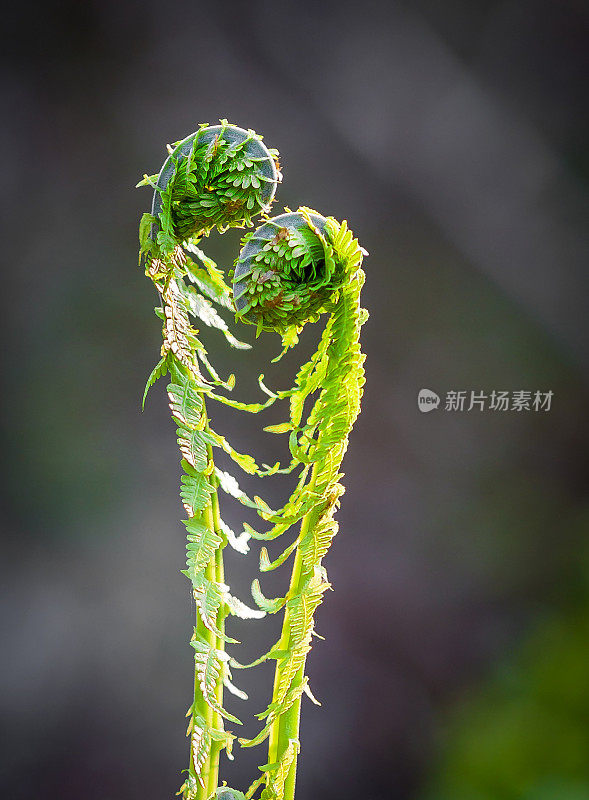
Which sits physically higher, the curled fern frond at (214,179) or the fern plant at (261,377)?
the curled fern frond at (214,179)

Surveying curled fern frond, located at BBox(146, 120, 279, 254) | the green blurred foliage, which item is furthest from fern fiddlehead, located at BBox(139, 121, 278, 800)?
the green blurred foliage

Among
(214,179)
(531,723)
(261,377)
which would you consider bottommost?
(531,723)

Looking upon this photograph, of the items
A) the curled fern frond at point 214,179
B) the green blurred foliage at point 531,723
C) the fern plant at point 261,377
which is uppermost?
the curled fern frond at point 214,179

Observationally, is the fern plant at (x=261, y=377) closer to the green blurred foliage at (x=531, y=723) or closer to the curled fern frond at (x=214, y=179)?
the curled fern frond at (x=214, y=179)

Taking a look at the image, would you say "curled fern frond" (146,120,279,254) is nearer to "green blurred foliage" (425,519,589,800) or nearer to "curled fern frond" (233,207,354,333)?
"curled fern frond" (233,207,354,333)

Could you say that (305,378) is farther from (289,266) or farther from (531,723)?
(531,723)

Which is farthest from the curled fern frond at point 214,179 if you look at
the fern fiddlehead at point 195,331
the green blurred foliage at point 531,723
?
the green blurred foliage at point 531,723

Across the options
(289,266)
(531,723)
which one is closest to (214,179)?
(289,266)

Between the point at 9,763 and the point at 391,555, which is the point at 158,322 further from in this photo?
the point at 9,763
